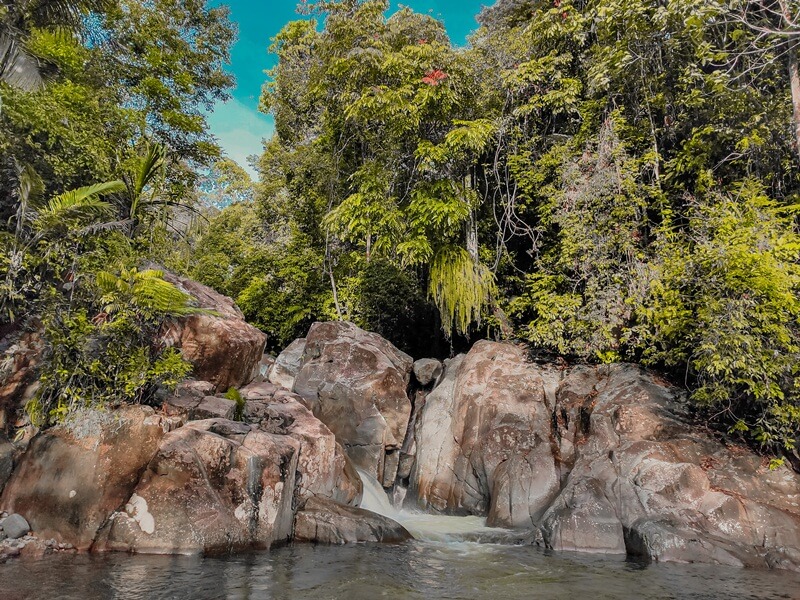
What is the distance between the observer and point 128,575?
19.6 ft

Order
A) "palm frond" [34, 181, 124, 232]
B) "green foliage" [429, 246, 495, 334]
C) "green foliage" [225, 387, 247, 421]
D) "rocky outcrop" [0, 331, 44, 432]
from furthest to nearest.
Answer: "green foliage" [429, 246, 495, 334] < "green foliage" [225, 387, 247, 421] < "palm frond" [34, 181, 124, 232] < "rocky outcrop" [0, 331, 44, 432]

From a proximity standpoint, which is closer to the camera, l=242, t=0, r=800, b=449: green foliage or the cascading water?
the cascading water

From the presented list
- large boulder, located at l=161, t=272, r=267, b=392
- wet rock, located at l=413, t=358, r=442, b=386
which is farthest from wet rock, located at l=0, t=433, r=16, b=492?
wet rock, located at l=413, t=358, r=442, b=386

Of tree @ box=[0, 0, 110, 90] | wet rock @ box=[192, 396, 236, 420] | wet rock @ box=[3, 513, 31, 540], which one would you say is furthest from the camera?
tree @ box=[0, 0, 110, 90]

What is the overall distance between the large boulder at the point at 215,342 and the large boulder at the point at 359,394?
1.78 meters

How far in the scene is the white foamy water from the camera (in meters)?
9.00

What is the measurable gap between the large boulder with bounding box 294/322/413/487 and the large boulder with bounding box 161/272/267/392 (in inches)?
69.9

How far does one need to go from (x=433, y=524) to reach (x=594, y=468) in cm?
337

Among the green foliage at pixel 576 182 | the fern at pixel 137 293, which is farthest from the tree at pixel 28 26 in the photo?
the green foliage at pixel 576 182

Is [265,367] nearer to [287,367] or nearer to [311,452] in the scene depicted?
[287,367]

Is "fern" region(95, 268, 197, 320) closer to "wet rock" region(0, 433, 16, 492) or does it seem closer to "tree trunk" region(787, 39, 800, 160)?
"wet rock" region(0, 433, 16, 492)

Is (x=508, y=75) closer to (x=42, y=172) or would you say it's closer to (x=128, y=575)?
(x=42, y=172)

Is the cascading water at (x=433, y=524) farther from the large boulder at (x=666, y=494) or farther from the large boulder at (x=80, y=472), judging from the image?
the large boulder at (x=80, y=472)

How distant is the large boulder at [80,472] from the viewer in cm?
711
